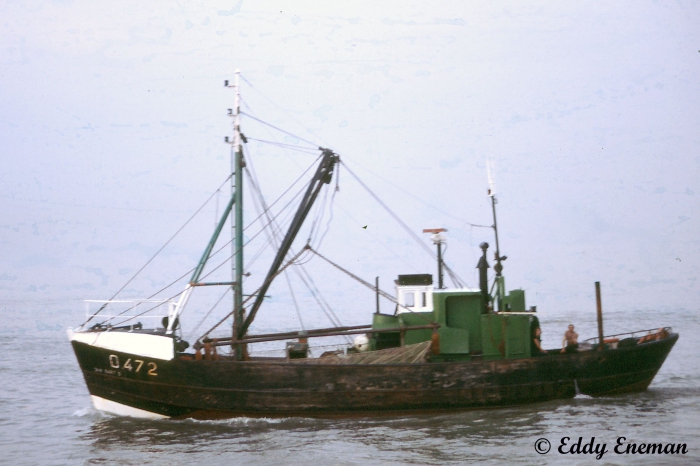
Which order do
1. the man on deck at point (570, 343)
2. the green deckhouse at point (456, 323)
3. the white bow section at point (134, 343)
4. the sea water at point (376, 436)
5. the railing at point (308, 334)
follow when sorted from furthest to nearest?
the man on deck at point (570, 343) → the green deckhouse at point (456, 323) → the white bow section at point (134, 343) → the railing at point (308, 334) → the sea water at point (376, 436)

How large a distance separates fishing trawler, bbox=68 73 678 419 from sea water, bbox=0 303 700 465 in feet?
1.47

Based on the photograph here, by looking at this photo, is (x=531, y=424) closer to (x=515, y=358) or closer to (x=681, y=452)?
(x=515, y=358)

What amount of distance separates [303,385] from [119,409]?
4873 mm

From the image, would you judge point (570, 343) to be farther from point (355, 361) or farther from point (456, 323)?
point (355, 361)

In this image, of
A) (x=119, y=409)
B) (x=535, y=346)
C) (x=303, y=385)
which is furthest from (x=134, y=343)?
(x=535, y=346)

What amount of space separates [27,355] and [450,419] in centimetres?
3230

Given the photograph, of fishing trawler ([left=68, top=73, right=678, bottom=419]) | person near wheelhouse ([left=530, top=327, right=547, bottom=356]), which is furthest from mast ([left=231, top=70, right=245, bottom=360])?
person near wheelhouse ([left=530, top=327, right=547, bottom=356])

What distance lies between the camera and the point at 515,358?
67.5 ft

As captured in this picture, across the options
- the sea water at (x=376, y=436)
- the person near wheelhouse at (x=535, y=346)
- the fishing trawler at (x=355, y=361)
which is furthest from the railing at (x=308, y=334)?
the person near wheelhouse at (x=535, y=346)

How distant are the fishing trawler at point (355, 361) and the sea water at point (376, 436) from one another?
447mm

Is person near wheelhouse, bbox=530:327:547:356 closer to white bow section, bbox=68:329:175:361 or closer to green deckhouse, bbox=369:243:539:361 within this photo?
green deckhouse, bbox=369:243:539:361

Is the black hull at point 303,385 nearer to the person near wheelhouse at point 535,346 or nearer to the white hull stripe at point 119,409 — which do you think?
the white hull stripe at point 119,409

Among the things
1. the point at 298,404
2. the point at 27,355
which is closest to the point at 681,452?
the point at 298,404

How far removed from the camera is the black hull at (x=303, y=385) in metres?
18.9
